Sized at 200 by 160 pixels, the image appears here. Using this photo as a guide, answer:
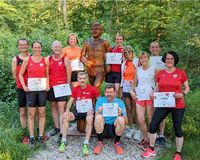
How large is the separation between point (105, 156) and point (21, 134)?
1.73 metres

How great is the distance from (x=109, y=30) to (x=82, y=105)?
37.2ft

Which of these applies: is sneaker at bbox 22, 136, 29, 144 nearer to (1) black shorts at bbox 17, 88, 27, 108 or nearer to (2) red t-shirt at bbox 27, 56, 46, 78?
(1) black shorts at bbox 17, 88, 27, 108

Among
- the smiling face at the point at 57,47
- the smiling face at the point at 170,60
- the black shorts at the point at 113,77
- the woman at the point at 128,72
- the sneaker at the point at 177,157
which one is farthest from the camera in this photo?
the black shorts at the point at 113,77

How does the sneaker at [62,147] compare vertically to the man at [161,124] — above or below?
below

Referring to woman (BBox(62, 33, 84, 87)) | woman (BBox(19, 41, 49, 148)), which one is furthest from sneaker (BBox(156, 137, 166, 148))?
woman (BBox(19, 41, 49, 148))

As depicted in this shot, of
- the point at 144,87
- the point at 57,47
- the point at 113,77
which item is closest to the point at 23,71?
the point at 57,47

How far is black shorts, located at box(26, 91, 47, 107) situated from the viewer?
237 inches

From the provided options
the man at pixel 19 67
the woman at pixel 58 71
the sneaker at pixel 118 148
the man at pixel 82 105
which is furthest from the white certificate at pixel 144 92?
the man at pixel 19 67

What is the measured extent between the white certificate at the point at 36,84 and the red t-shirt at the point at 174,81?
2.13m

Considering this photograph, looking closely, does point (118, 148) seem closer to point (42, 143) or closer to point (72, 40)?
point (42, 143)

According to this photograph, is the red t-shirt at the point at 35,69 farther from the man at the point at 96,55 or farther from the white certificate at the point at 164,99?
the white certificate at the point at 164,99

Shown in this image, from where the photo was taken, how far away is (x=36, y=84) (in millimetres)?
5992

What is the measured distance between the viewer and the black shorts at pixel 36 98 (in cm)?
603

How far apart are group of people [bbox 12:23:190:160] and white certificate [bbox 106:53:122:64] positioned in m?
0.02
